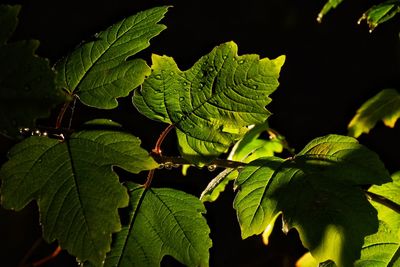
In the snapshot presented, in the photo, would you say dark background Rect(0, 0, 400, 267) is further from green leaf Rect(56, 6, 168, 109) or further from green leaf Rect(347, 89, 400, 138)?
green leaf Rect(56, 6, 168, 109)

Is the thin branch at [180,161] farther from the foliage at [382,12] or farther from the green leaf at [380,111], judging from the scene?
the green leaf at [380,111]

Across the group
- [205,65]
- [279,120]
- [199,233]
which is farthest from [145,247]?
[279,120]

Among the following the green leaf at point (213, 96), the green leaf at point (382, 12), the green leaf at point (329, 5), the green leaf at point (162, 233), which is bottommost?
the green leaf at point (162, 233)

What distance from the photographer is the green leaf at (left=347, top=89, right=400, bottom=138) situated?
1.45 m

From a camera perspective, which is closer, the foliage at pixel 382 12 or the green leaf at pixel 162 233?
the green leaf at pixel 162 233

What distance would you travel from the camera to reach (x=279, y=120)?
11.4ft

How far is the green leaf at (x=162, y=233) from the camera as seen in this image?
2.78 ft

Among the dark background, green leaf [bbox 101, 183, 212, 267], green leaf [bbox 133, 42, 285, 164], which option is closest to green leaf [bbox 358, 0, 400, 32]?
green leaf [bbox 133, 42, 285, 164]

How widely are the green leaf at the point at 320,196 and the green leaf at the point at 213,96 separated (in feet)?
0.23

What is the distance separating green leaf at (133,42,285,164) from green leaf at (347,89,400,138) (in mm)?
670

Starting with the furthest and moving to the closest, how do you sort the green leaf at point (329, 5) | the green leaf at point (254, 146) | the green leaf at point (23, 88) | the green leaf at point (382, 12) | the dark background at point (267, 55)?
the dark background at point (267, 55) < the green leaf at point (254, 146) < the green leaf at point (329, 5) < the green leaf at point (382, 12) < the green leaf at point (23, 88)

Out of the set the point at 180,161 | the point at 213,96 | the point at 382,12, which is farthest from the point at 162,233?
the point at 382,12

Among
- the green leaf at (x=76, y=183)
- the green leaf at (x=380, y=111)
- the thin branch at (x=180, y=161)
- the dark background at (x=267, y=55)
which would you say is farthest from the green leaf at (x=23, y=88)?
the dark background at (x=267, y=55)

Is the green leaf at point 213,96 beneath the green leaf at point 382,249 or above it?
above
